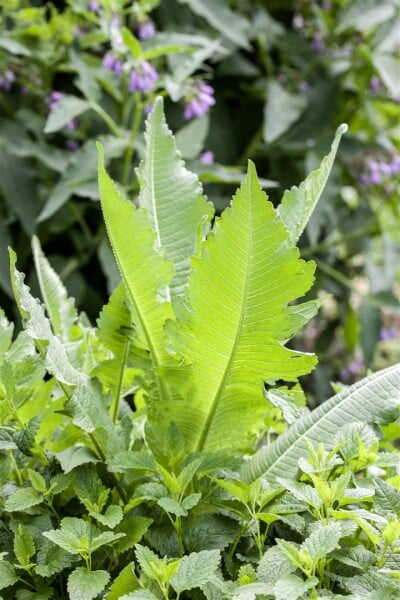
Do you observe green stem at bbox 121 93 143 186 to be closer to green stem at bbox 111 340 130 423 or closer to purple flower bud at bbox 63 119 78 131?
purple flower bud at bbox 63 119 78 131

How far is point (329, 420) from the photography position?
0.76 m

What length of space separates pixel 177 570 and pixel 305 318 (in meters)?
0.22

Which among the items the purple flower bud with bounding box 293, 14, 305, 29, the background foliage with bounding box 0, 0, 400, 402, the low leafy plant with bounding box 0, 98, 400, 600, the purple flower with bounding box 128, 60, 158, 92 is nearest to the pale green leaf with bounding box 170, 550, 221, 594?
the low leafy plant with bounding box 0, 98, 400, 600

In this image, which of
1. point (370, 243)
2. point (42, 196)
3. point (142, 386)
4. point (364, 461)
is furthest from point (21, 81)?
point (364, 461)

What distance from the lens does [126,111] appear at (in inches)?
77.8

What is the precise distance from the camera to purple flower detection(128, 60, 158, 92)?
182 cm

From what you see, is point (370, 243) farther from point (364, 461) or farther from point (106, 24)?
point (364, 461)

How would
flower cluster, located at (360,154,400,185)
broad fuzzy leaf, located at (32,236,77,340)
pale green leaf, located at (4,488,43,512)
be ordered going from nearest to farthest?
pale green leaf, located at (4,488,43,512), broad fuzzy leaf, located at (32,236,77,340), flower cluster, located at (360,154,400,185)

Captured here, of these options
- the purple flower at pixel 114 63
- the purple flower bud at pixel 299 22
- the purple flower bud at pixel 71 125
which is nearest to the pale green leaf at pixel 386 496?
the purple flower at pixel 114 63

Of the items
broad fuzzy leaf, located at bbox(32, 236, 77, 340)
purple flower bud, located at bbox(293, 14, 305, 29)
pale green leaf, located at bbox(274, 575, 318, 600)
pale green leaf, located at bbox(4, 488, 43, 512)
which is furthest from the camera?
purple flower bud, located at bbox(293, 14, 305, 29)

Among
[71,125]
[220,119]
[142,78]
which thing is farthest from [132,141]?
[220,119]

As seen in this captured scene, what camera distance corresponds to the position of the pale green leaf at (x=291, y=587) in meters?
0.55

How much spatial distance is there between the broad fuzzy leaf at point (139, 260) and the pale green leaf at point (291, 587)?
0.25 meters

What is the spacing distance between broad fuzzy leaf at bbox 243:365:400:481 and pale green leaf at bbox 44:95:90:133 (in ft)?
3.87
